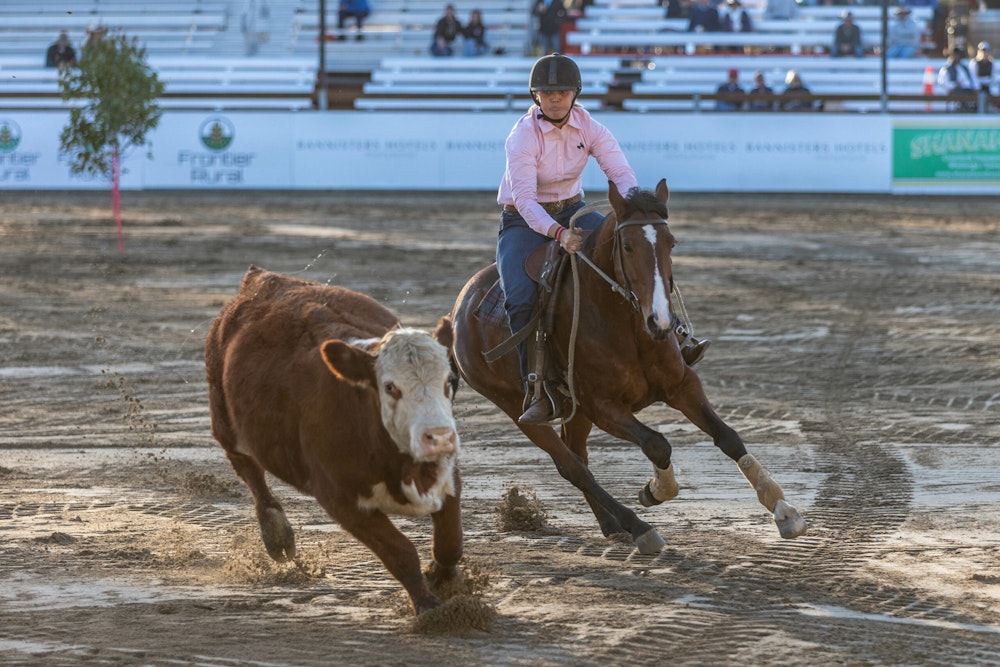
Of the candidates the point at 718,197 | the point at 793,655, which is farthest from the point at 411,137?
the point at 793,655

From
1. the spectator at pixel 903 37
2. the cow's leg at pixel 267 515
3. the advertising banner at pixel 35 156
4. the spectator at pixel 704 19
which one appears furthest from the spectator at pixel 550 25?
the cow's leg at pixel 267 515

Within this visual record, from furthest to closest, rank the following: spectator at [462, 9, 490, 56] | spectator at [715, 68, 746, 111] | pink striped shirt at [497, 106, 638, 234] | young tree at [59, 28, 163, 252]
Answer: spectator at [462, 9, 490, 56] < spectator at [715, 68, 746, 111] < young tree at [59, 28, 163, 252] < pink striped shirt at [497, 106, 638, 234]

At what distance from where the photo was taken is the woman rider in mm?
7344

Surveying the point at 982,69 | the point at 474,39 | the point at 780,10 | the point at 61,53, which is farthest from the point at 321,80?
the point at 982,69

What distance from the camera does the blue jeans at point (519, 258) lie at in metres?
7.45

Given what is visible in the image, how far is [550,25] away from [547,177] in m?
25.7

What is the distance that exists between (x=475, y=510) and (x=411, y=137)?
2159cm

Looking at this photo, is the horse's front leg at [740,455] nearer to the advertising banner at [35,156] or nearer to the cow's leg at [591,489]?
the cow's leg at [591,489]

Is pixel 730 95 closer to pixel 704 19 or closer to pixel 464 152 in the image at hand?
pixel 704 19

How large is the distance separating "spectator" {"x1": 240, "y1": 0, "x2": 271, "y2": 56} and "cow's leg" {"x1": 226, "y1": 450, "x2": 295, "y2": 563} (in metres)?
29.6

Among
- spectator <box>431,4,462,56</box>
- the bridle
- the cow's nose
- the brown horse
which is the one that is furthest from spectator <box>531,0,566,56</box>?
the cow's nose

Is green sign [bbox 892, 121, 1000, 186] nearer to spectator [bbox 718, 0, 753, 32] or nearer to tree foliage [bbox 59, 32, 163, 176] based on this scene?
spectator [bbox 718, 0, 753, 32]

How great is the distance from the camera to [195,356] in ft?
A: 41.1

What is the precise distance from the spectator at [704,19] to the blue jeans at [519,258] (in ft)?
83.3
